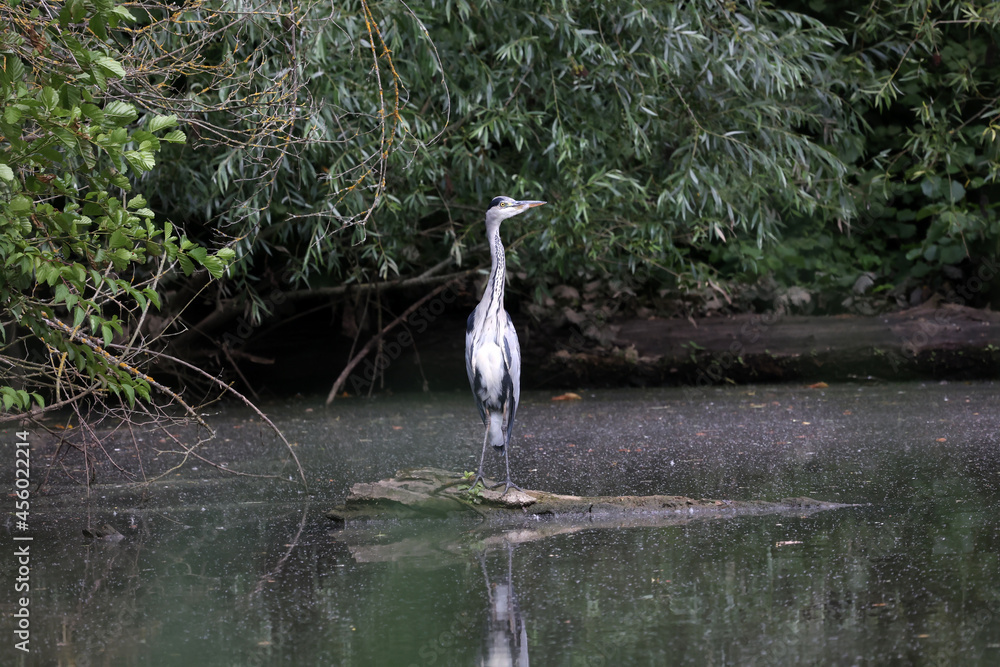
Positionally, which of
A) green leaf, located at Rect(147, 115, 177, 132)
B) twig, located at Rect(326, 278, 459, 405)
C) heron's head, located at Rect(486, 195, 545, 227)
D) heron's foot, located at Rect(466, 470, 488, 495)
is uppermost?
green leaf, located at Rect(147, 115, 177, 132)

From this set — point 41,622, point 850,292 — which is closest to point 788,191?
point 850,292

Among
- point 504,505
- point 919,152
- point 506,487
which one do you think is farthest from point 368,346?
point 919,152

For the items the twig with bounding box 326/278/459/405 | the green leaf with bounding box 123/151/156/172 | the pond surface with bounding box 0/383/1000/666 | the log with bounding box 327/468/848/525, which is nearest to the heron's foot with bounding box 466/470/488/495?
the log with bounding box 327/468/848/525

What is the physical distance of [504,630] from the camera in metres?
2.34

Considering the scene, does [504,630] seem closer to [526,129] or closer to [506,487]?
[506,487]

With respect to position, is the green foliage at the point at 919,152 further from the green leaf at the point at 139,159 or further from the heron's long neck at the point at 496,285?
the green leaf at the point at 139,159

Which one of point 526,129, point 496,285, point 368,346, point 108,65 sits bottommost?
point 368,346

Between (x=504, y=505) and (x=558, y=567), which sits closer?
(x=558, y=567)

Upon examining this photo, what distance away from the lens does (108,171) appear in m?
2.60

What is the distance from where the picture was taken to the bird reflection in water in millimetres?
2162

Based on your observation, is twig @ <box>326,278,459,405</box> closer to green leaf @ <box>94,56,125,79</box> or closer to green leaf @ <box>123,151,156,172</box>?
green leaf @ <box>123,151,156,172</box>

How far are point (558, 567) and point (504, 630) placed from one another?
514 mm

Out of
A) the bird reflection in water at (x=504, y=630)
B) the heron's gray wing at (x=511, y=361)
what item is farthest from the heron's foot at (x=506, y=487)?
the bird reflection in water at (x=504, y=630)

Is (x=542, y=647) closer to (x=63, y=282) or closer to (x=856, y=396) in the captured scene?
(x=63, y=282)
